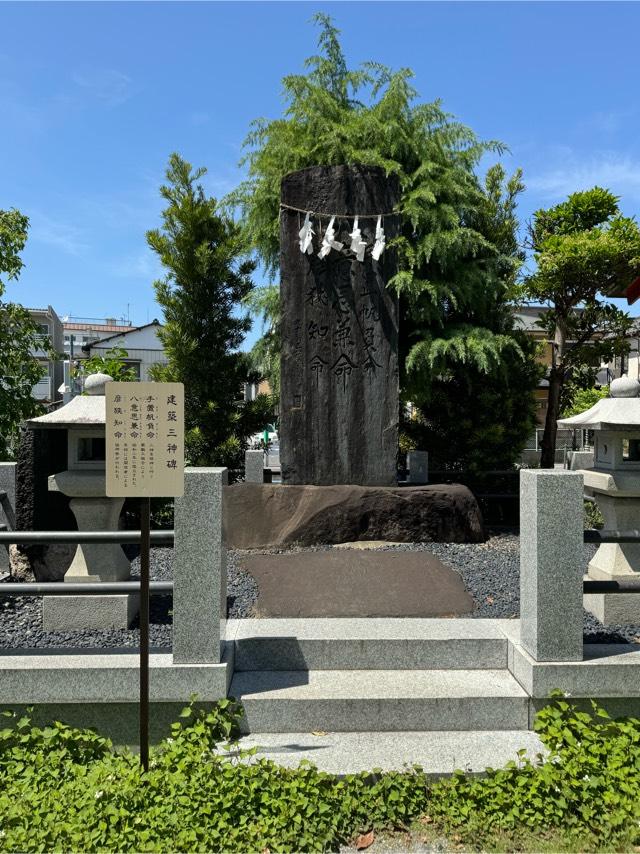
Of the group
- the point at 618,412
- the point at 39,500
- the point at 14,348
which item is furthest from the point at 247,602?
the point at 14,348

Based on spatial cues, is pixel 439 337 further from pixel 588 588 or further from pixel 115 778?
pixel 115 778

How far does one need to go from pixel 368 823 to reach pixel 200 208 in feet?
38.2

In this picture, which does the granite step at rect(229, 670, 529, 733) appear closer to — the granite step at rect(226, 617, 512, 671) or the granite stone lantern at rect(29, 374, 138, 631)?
the granite step at rect(226, 617, 512, 671)

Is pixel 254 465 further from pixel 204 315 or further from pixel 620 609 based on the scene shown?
pixel 620 609

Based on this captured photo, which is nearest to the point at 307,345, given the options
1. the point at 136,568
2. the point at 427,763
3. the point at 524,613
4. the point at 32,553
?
the point at 136,568

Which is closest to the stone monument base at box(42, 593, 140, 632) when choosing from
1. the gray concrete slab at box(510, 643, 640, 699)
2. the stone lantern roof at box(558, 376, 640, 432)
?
the gray concrete slab at box(510, 643, 640, 699)

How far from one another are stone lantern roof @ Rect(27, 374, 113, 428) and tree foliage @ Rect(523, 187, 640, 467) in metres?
8.12

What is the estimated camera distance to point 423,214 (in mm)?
9516

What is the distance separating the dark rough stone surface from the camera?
5203mm

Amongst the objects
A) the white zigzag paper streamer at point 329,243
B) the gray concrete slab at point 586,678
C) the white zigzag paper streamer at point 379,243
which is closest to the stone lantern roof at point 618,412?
the gray concrete slab at point 586,678

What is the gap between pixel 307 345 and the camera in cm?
739

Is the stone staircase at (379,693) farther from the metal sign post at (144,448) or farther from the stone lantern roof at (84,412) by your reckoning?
the stone lantern roof at (84,412)

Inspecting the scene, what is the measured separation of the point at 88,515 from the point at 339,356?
3749mm

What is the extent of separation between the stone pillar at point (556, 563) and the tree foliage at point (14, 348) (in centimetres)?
805
